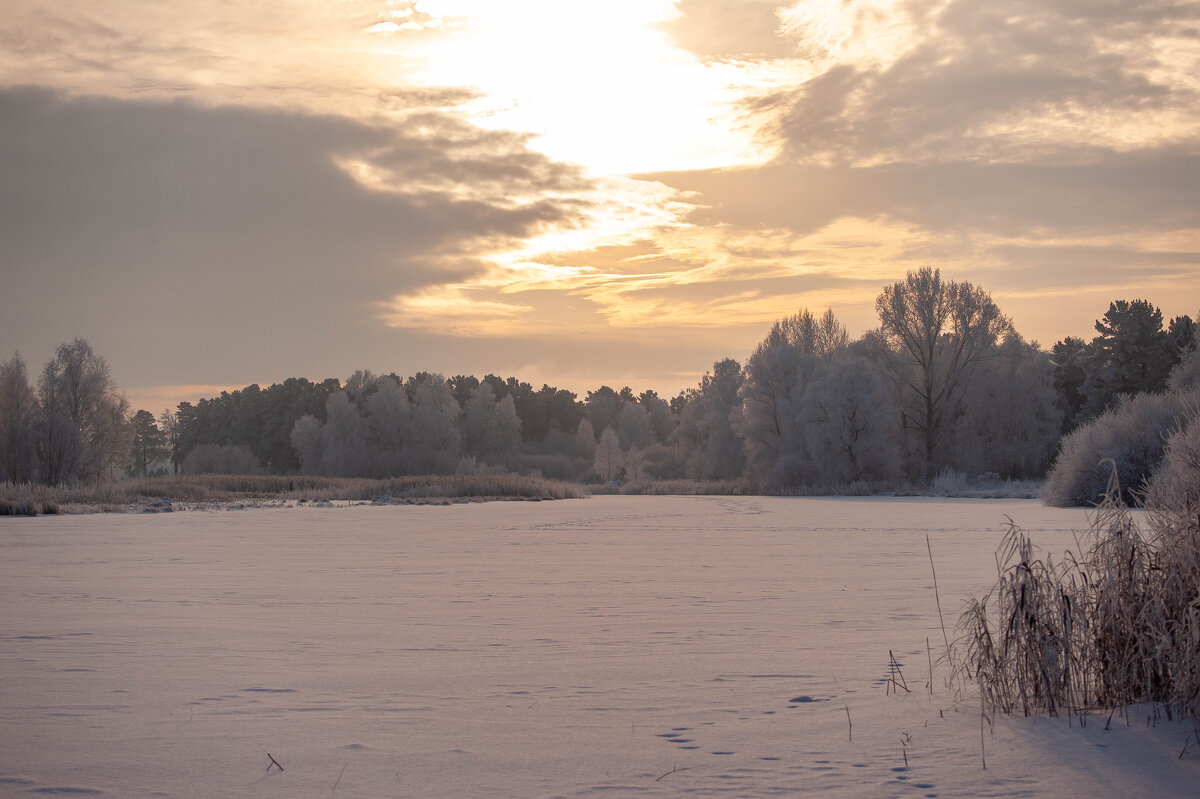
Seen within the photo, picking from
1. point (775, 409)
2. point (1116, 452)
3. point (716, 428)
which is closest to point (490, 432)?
point (716, 428)

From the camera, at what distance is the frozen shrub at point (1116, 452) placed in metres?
26.4

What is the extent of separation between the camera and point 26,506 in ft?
85.1

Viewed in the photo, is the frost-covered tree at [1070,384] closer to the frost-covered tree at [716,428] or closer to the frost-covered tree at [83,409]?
the frost-covered tree at [716,428]

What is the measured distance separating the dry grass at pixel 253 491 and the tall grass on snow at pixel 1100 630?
91.8 feet

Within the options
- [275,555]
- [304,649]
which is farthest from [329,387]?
[304,649]

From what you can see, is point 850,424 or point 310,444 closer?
point 850,424

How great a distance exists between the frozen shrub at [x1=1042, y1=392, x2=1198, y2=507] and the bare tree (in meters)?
20.2

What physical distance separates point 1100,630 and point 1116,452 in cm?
2573

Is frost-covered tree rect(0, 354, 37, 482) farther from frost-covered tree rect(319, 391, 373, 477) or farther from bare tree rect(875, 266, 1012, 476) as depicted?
bare tree rect(875, 266, 1012, 476)

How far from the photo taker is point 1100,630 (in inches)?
184

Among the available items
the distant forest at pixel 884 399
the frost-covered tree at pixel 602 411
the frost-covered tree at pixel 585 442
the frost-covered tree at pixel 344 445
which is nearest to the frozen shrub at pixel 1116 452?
the distant forest at pixel 884 399

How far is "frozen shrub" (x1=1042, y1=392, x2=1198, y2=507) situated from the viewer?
26359mm

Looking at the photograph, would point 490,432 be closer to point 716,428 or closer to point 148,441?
point 716,428

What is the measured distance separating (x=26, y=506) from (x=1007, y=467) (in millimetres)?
44423
